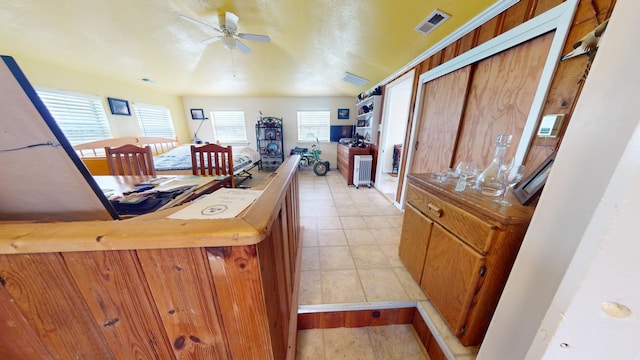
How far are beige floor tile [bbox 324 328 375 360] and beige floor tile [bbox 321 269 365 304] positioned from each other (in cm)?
19

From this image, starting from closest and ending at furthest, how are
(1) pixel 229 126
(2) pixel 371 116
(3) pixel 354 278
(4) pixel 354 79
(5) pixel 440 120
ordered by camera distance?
(3) pixel 354 278, (5) pixel 440 120, (4) pixel 354 79, (2) pixel 371 116, (1) pixel 229 126

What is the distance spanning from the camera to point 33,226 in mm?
468

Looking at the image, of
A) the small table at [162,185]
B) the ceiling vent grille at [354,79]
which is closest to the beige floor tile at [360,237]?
the small table at [162,185]

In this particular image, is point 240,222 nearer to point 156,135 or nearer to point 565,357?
point 565,357

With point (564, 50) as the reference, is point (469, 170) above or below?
below

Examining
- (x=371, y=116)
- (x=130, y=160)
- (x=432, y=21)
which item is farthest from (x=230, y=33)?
(x=371, y=116)

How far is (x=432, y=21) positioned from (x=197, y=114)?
5627 mm

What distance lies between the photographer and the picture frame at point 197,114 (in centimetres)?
507

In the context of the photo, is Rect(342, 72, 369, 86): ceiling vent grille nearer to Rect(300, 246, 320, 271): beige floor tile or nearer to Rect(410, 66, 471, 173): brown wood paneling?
Rect(410, 66, 471, 173): brown wood paneling

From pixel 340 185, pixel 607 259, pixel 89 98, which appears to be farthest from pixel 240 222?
pixel 89 98

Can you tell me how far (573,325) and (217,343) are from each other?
87 cm

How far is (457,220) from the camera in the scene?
3.34 feet

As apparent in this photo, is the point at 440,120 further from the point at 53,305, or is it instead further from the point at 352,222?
the point at 53,305

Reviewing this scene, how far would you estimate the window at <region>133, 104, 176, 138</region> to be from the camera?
3.86 meters
